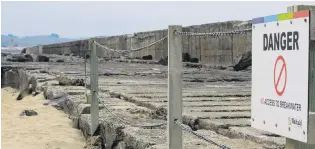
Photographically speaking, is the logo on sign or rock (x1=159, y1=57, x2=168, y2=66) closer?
the logo on sign

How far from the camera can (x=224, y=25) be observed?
13.9m

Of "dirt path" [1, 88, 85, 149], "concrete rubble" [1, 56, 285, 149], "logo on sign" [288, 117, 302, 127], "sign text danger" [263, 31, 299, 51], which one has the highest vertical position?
"sign text danger" [263, 31, 299, 51]

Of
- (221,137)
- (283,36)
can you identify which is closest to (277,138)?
(221,137)

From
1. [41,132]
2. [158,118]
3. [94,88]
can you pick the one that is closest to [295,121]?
[158,118]

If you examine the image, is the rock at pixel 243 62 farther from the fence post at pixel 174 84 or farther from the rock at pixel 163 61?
the fence post at pixel 174 84

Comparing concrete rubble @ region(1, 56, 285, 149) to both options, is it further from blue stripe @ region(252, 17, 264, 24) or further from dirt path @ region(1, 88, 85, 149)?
blue stripe @ region(252, 17, 264, 24)

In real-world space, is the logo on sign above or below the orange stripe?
below

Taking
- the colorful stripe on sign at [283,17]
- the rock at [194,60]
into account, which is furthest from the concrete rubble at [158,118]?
the rock at [194,60]

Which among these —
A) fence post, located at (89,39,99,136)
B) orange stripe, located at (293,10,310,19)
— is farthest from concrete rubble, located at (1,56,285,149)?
orange stripe, located at (293,10,310,19)

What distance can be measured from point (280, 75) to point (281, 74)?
11mm

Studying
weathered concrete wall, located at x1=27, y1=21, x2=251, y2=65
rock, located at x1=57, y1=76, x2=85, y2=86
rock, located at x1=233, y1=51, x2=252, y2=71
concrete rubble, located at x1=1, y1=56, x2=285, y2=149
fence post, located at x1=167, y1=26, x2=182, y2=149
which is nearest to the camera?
fence post, located at x1=167, y1=26, x2=182, y2=149

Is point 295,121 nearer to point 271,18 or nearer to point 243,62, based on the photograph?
point 271,18

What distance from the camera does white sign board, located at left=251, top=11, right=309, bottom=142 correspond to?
1945 millimetres

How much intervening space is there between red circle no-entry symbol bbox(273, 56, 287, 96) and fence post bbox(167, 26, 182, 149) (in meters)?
1.40
